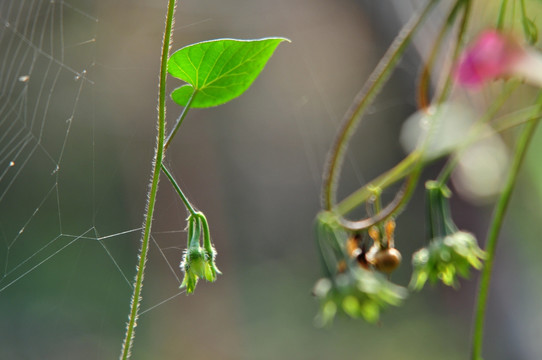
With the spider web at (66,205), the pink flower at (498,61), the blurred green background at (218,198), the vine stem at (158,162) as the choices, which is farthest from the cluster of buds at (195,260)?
the spider web at (66,205)

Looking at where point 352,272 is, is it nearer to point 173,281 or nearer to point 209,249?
point 209,249

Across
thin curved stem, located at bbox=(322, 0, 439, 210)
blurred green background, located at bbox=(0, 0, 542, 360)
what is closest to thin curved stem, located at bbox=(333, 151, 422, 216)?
thin curved stem, located at bbox=(322, 0, 439, 210)

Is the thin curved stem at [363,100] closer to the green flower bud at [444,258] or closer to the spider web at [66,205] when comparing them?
the green flower bud at [444,258]

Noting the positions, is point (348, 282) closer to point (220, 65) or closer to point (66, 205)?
point (220, 65)

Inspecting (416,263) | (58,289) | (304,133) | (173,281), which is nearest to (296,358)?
(173,281)

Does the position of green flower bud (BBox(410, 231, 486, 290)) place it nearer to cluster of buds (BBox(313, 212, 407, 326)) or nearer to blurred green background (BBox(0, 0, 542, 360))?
cluster of buds (BBox(313, 212, 407, 326))
